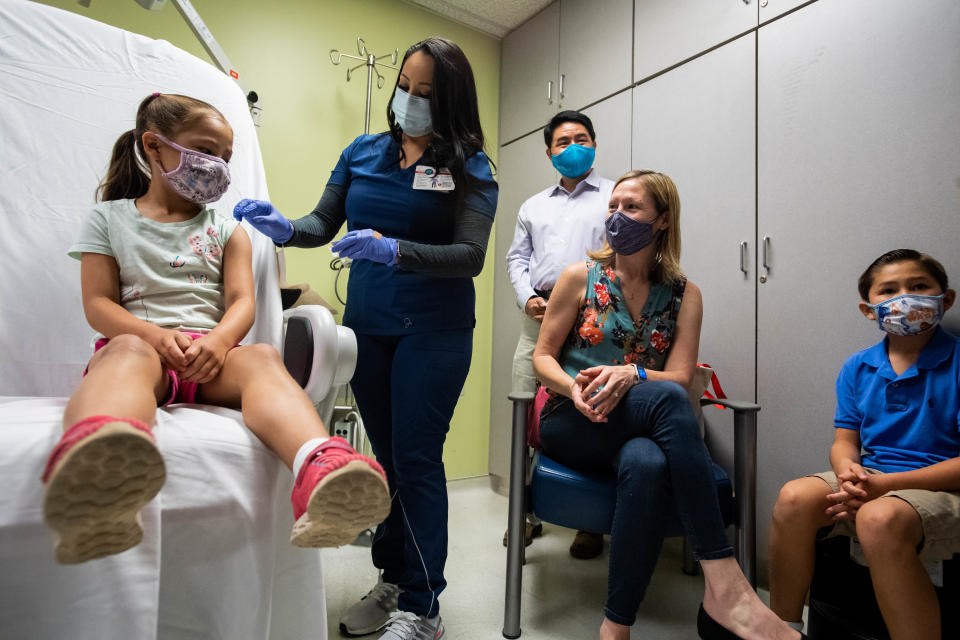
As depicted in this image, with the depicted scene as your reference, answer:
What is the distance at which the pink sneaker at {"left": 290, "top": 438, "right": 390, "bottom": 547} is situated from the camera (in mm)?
646

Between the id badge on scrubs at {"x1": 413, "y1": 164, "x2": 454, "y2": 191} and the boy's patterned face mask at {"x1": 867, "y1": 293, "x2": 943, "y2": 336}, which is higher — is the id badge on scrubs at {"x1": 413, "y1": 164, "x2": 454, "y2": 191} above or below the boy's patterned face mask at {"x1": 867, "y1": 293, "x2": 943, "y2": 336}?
above

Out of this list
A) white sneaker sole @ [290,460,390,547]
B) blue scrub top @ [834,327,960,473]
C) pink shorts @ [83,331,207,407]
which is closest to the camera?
white sneaker sole @ [290,460,390,547]

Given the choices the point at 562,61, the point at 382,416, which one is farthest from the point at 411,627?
the point at 562,61

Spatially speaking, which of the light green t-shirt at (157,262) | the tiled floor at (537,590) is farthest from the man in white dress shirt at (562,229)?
the light green t-shirt at (157,262)

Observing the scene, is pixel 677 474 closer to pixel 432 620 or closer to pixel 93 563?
pixel 432 620

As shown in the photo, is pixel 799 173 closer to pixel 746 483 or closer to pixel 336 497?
pixel 746 483

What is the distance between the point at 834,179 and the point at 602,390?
3.72 ft

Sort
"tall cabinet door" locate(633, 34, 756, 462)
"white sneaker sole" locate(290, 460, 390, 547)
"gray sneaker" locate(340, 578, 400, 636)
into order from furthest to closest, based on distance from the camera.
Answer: "tall cabinet door" locate(633, 34, 756, 462) < "gray sneaker" locate(340, 578, 400, 636) < "white sneaker sole" locate(290, 460, 390, 547)

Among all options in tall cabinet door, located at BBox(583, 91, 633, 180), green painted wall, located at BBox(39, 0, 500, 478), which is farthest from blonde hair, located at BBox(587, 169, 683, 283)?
green painted wall, located at BBox(39, 0, 500, 478)

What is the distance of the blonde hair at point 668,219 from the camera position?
1.42m

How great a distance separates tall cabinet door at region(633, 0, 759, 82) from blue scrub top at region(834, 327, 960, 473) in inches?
51.6

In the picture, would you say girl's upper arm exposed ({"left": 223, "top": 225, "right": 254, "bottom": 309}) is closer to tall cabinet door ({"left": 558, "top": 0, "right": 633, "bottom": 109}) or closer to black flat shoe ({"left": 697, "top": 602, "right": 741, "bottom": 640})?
black flat shoe ({"left": 697, "top": 602, "right": 741, "bottom": 640})

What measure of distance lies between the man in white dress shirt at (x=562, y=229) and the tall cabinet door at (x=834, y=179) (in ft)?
1.94

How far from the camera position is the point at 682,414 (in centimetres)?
115
